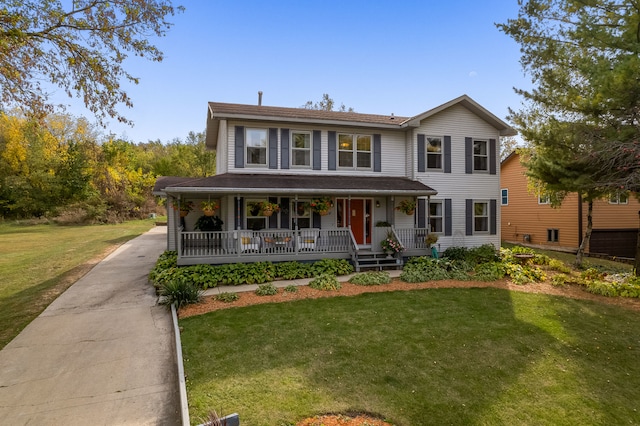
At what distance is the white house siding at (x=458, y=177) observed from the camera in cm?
1414

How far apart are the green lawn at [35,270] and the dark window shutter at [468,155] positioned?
16.0 m

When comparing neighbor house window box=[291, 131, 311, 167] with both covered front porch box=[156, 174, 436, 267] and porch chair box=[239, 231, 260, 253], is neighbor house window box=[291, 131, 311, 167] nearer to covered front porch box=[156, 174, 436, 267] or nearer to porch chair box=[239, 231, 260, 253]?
covered front porch box=[156, 174, 436, 267]

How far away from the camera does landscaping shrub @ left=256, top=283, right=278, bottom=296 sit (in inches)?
355

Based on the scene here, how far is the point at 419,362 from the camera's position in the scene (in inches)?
209

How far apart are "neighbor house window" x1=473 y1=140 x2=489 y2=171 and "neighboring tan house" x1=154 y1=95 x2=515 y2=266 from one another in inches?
1.9

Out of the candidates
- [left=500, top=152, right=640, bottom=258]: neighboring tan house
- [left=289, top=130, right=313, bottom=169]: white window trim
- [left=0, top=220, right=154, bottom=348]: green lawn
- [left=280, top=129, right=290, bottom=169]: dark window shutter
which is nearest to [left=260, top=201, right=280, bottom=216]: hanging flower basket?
[left=280, top=129, right=290, bottom=169]: dark window shutter

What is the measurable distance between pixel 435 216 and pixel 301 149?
6.71 metres

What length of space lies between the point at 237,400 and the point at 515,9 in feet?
45.6

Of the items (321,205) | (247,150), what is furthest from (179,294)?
(247,150)

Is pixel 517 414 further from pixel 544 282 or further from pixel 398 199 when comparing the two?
A: pixel 398 199

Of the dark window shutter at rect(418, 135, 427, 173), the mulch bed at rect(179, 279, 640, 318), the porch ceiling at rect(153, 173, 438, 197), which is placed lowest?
the mulch bed at rect(179, 279, 640, 318)

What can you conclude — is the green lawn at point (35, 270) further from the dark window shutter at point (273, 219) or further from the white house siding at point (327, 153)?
the white house siding at point (327, 153)

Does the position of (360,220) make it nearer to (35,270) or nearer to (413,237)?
(413,237)

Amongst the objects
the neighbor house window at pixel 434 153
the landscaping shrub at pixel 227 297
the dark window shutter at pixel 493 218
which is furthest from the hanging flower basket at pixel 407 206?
→ the landscaping shrub at pixel 227 297
